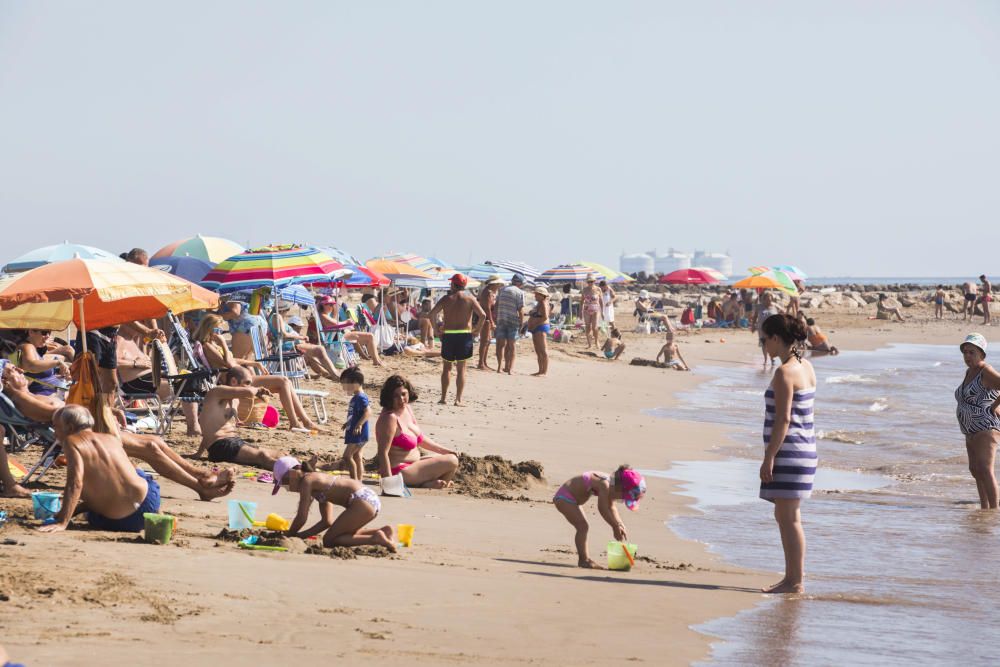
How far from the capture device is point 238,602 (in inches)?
198

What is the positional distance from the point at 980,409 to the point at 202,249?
35.9ft

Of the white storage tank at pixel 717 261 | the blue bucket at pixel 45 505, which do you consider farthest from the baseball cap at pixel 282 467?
the white storage tank at pixel 717 261

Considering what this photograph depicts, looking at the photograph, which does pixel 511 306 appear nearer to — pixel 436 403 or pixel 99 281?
pixel 436 403

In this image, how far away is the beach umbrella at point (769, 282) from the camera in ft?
97.9

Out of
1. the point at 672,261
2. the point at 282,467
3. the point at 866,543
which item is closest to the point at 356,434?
the point at 282,467

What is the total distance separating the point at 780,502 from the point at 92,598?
3341mm

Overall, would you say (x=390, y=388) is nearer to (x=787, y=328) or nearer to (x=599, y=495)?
(x=599, y=495)

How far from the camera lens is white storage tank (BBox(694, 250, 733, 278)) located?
173 metres

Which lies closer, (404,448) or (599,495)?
(599,495)

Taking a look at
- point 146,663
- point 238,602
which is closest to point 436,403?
point 238,602

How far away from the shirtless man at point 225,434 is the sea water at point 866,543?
310 centimetres

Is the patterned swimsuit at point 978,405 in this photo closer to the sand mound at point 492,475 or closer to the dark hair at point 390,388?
the sand mound at point 492,475

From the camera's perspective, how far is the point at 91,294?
9.00 m

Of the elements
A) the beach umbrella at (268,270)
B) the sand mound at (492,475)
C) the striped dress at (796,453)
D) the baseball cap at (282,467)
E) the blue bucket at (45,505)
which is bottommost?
the sand mound at (492,475)
